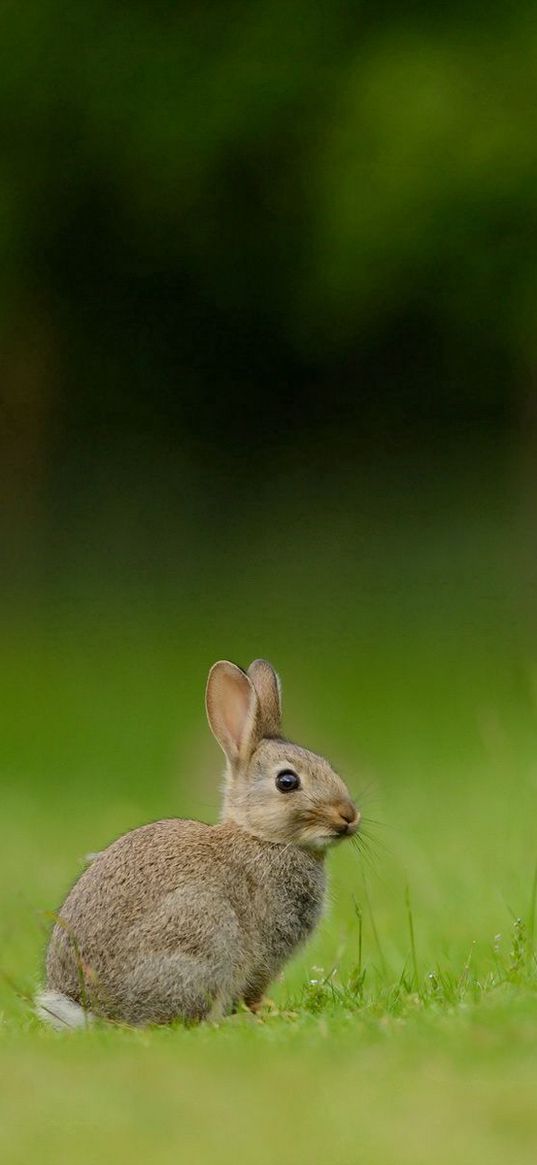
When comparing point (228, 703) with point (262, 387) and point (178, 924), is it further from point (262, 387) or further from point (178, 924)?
point (262, 387)

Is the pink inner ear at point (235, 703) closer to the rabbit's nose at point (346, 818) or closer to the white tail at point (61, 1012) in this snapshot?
the rabbit's nose at point (346, 818)

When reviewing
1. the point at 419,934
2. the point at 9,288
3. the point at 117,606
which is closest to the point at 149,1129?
the point at 419,934


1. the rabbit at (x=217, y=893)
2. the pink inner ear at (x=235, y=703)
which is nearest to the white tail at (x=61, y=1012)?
the rabbit at (x=217, y=893)

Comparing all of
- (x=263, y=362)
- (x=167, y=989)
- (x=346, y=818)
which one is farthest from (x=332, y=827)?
(x=263, y=362)

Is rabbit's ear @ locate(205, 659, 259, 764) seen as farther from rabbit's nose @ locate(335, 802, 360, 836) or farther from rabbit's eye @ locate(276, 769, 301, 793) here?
rabbit's nose @ locate(335, 802, 360, 836)

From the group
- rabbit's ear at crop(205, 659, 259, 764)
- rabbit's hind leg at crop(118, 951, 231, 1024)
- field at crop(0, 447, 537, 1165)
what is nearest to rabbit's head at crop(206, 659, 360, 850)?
rabbit's ear at crop(205, 659, 259, 764)

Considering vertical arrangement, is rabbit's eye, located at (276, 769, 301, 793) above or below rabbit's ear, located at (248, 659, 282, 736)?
below
